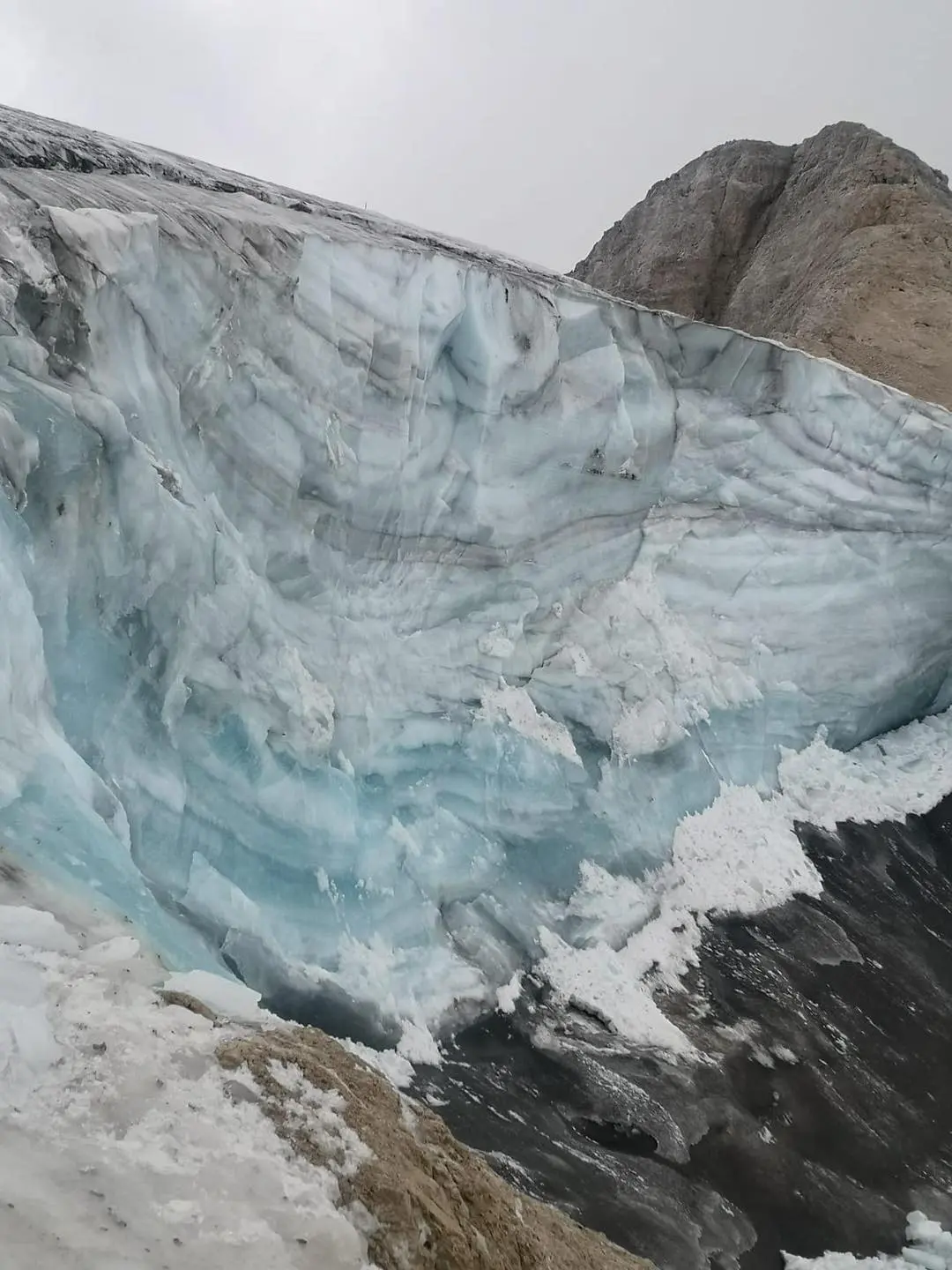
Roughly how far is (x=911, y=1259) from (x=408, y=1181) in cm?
342

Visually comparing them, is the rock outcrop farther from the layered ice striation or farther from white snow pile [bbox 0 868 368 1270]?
white snow pile [bbox 0 868 368 1270]

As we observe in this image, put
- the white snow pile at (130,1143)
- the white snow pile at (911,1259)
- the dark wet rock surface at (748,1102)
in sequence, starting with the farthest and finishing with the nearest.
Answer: the dark wet rock surface at (748,1102)
the white snow pile at (911,1259)
the white snow pile at (130,1143)

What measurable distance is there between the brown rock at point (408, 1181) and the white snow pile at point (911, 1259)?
1.65 metres

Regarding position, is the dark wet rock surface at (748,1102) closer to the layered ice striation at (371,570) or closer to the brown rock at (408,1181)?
the layered ice striation at (371,570)

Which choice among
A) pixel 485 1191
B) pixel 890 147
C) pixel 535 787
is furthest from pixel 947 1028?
pixel 890 147

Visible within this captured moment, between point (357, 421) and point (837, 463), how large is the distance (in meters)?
5.65

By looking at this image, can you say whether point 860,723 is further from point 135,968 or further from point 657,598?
point 135,968

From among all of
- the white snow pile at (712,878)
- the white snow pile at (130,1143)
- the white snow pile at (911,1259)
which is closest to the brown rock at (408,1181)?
the white snow pile at (130,1143)

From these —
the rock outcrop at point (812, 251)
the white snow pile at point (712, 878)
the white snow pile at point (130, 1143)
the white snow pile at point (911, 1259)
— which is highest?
the rock outcrop at point (812, 251)

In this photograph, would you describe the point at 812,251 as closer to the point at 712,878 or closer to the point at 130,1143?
the point at 712,878

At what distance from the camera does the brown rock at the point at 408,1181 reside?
2098 mm

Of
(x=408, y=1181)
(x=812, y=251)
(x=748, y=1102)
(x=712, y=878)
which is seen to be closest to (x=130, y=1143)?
(x=408, y=1181)

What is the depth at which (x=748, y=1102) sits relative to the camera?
5.07 m

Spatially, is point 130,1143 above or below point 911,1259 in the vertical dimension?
below
